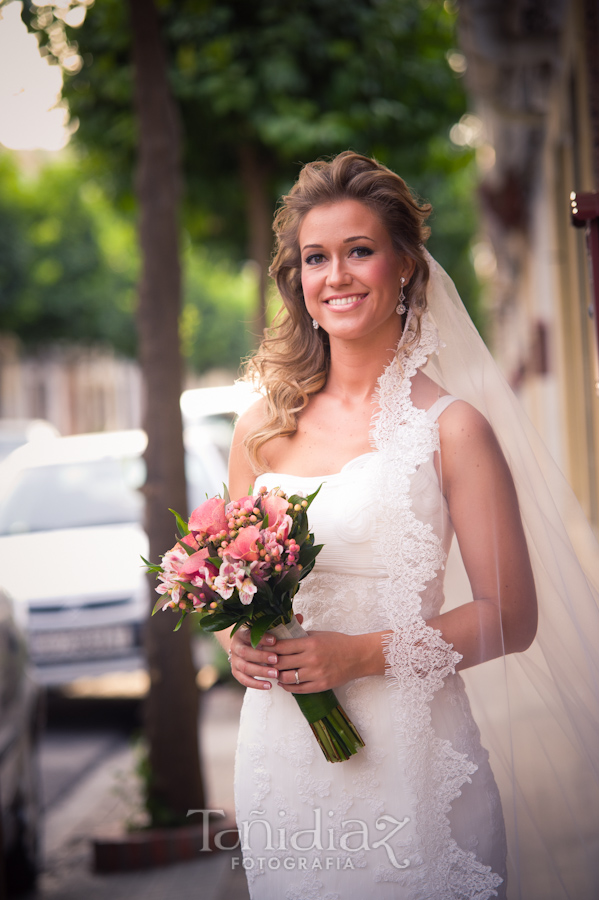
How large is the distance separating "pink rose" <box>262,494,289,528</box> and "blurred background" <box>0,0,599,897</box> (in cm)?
79

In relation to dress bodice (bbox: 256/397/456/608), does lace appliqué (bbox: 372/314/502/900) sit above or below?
below

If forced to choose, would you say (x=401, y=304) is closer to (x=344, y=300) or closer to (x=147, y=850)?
(x=344, y=300)

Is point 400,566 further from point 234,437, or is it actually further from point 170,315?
point 170,315

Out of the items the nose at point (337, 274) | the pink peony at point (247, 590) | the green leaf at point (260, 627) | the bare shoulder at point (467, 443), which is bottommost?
the green leaf at point (260, 627)

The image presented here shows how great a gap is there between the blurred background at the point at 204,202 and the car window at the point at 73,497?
18 mm

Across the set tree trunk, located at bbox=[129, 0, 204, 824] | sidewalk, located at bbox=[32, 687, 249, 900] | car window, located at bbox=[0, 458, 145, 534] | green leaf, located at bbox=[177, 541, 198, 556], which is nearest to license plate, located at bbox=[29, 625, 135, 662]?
sidewalk, located at bbox=[32, 687, 249, 900]

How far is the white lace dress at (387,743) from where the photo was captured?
78.2 inches

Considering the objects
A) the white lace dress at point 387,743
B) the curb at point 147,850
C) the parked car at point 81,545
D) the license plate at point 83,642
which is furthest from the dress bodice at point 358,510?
the license plate at point 83,642

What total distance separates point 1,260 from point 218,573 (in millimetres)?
22094

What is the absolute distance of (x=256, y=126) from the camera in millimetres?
7414

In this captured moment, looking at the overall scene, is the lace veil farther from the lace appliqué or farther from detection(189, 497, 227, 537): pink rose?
detection(189, 497, 227, 537): pink rose

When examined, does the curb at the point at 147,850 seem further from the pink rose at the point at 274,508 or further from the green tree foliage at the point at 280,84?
the green tree foliage at the point at 280,84

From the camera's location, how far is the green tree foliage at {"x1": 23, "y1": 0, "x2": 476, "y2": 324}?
6883 mm

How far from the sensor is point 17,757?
11.6ft
